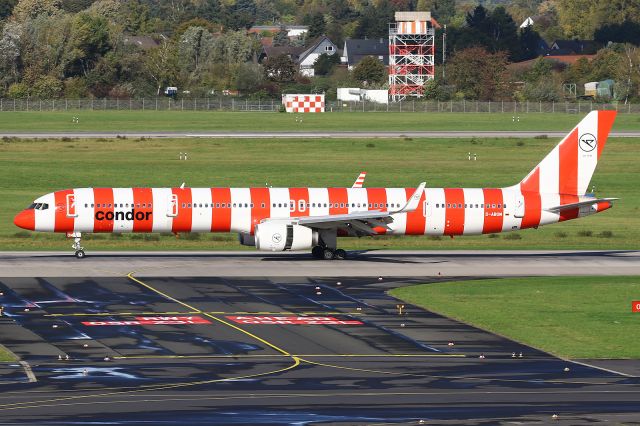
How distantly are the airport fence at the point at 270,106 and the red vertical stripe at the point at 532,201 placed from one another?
4514 inches

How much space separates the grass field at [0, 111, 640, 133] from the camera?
15088cm

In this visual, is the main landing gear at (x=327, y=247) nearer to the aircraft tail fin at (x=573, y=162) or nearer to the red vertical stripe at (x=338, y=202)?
the red vertical stripe at (x=338, y=202)

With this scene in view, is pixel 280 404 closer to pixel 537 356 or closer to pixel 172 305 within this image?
pixel 537 356

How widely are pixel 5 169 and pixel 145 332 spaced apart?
6727 cm

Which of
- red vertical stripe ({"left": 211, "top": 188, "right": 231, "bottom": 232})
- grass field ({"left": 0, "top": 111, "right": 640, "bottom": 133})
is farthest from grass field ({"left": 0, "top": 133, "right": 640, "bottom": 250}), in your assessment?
grass field ({"left": 0, "top": 111, "right": 640, "bottom": 133})

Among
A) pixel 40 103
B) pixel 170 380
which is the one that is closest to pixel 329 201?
pixel 170 380

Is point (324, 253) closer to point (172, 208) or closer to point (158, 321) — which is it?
point (172, 208)

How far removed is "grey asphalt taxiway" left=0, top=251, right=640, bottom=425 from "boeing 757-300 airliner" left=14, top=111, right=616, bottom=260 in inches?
104

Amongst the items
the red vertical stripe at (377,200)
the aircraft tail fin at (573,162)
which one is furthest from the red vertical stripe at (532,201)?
the red vertical stripe at (377,200)

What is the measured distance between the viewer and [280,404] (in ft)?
112

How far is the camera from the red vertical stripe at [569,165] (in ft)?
226

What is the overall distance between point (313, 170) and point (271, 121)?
2036 inches

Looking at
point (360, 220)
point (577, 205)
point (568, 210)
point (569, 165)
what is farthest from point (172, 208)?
point (569, 165)

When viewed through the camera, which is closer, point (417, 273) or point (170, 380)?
point (170, 380)
